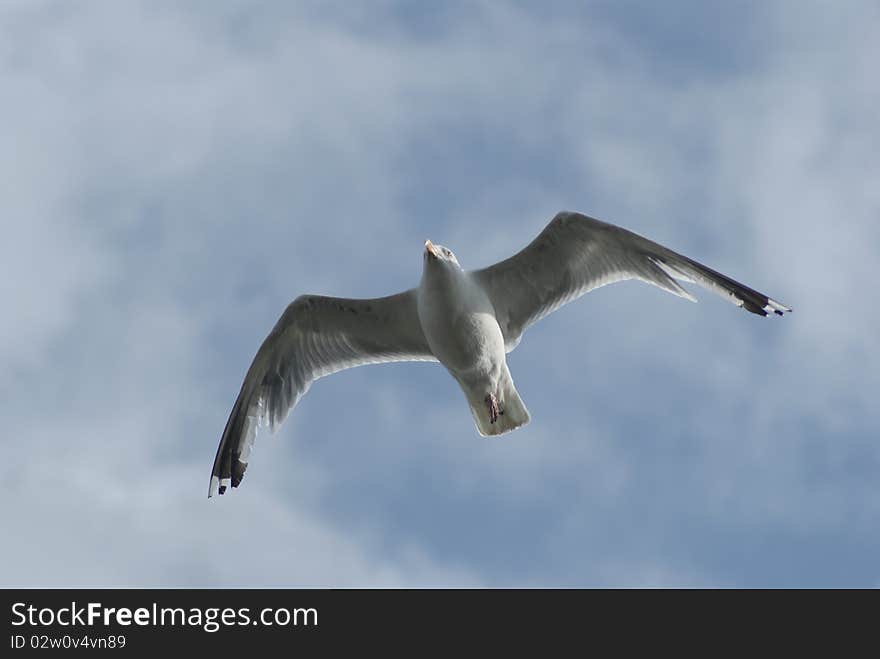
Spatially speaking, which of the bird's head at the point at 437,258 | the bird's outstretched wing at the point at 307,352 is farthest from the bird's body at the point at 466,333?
the bird's outstretched wing at the point at 307,352

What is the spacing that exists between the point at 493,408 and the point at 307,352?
6.30 ft

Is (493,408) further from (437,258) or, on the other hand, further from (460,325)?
(437,258)

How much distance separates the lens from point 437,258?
11242mm

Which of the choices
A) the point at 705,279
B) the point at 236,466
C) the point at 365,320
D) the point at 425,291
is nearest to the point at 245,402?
the point at 236,466

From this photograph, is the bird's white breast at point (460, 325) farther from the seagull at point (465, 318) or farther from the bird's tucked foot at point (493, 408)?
the bird's tucked foot at point (493, 408)

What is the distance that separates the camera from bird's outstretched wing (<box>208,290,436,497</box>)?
12.1m

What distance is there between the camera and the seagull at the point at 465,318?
37.0 ft

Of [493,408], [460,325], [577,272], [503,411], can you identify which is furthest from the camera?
[577,272]

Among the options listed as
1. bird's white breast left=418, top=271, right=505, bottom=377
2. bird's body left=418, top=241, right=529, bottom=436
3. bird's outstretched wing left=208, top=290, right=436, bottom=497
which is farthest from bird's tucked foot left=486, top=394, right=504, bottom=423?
bird's outstretched wing left=208, top=290, right=436, bottom=497

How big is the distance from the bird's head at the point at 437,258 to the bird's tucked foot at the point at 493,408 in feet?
3.72

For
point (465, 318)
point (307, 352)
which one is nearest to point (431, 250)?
point (465, 318)
